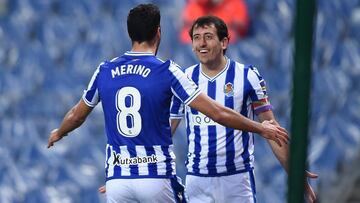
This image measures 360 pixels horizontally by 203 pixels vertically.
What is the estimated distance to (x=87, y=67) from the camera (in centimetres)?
1144

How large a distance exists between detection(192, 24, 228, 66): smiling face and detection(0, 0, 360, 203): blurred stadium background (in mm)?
3785

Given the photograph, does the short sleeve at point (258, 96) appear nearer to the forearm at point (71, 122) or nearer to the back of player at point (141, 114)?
the back of player at point (141, 114)

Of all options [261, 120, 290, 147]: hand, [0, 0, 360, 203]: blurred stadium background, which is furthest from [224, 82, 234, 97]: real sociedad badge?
[0, 0, 360, 203]: blurred stadium background

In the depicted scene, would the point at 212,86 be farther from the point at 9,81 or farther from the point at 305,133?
the point at 9,81

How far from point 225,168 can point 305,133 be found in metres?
3.43

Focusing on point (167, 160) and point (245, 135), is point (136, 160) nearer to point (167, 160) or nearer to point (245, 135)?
point (167, 160)

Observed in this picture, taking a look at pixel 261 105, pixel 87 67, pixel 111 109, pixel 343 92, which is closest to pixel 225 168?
pixel 261 105

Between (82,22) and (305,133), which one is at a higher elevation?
(82,22)

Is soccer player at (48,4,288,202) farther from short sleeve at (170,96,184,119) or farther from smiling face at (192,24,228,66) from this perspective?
short sleeve at (170,96,184,119)

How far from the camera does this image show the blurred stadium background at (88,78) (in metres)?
10.3

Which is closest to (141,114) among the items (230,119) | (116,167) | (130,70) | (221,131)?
(130,70)

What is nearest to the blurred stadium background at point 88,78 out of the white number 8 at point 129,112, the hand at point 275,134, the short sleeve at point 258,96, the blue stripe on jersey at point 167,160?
the short sleeve at point 258,96

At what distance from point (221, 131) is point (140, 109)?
1287 millimetres

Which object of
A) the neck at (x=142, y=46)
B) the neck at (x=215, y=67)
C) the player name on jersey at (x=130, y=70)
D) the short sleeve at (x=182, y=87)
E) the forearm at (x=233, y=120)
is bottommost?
the forearm at (x=233, y=120)
